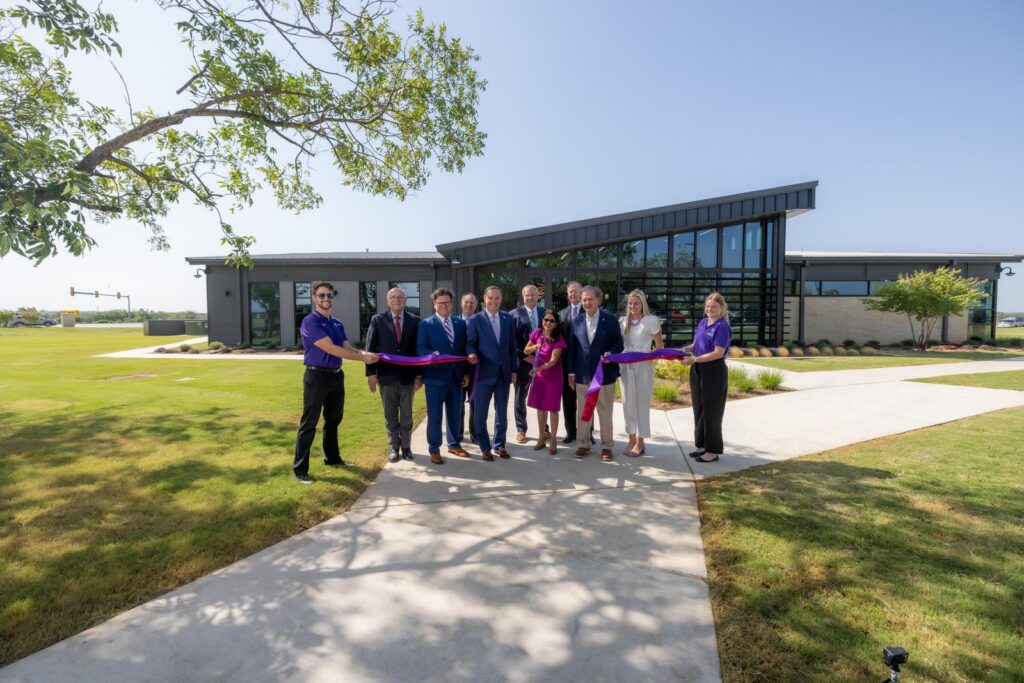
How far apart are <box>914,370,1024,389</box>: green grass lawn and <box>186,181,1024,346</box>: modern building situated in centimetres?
728

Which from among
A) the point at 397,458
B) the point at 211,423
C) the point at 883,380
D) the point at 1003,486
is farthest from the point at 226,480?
the point at 883,380

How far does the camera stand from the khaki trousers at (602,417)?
558 cm

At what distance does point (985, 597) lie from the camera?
8.87 ft

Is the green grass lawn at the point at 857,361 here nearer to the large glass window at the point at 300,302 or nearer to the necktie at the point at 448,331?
the necktie at the point at 448,331

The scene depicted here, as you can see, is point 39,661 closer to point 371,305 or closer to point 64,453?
point 64,453

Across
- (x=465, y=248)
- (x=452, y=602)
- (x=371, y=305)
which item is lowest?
(x=452, y=602)

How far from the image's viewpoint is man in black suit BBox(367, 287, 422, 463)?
5.50m

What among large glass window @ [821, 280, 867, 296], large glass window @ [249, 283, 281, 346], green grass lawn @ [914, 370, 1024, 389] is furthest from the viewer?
large glass window @ [821, 280, 867, 296]

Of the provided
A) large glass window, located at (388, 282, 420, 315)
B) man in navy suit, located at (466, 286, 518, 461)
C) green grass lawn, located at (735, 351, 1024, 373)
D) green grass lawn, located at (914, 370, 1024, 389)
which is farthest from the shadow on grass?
large glass window, located at (388, 282, 420, 315)

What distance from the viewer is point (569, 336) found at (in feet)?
19.0

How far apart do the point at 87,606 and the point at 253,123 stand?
774cm

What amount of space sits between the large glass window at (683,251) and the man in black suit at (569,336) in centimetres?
1411

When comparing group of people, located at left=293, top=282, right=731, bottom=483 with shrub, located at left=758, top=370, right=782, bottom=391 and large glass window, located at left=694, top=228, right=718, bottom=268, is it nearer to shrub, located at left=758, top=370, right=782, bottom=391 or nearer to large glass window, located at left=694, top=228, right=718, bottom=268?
shrub, located at left=758, top=370, right=782, bottom=391

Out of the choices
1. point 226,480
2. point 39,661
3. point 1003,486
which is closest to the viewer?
point 39,661
